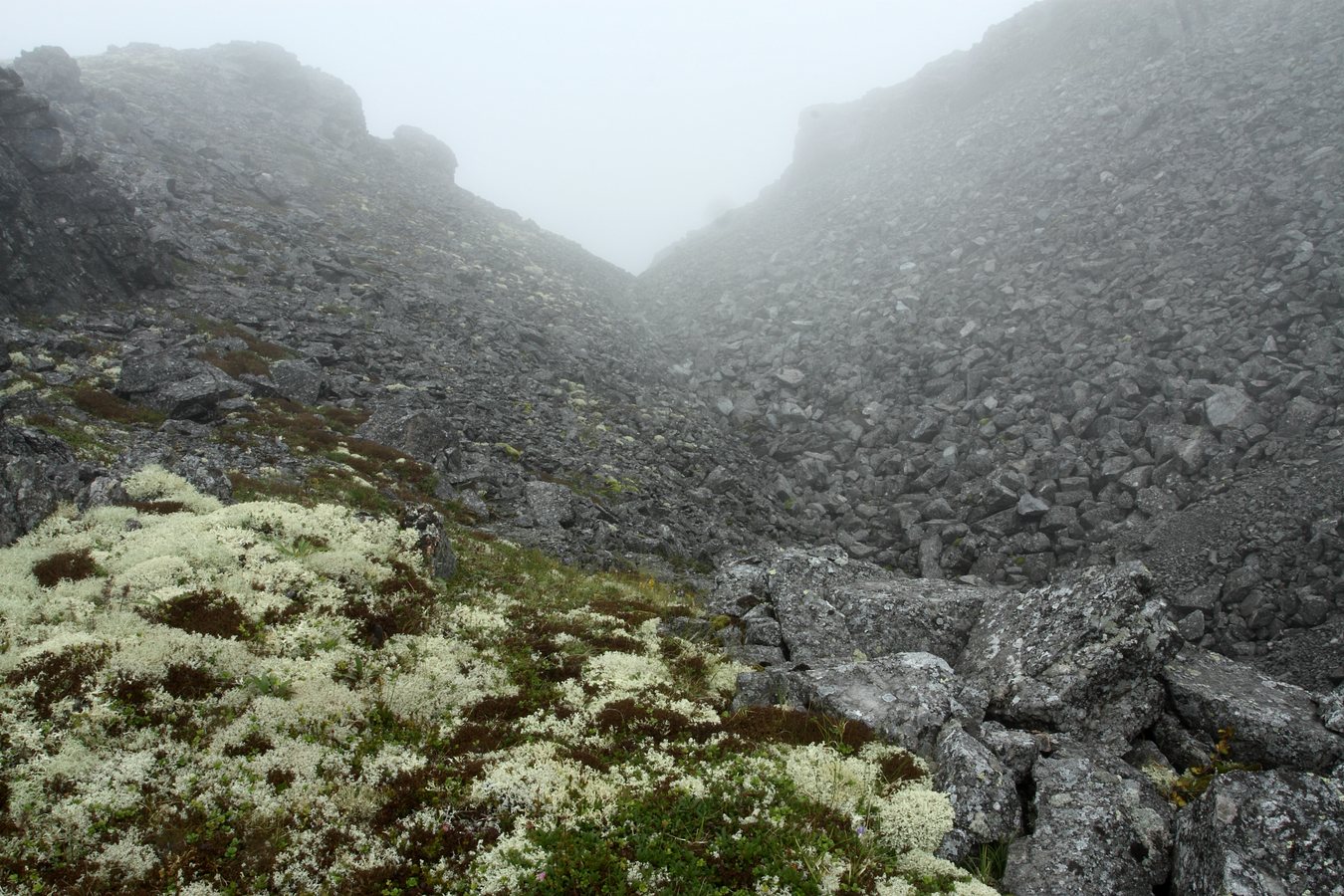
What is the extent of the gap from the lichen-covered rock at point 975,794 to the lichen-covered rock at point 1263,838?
189 centimetres

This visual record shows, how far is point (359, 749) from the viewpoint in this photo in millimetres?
9781

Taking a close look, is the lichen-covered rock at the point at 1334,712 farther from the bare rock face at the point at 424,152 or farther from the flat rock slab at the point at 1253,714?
the bare rock face at the point at 424,152

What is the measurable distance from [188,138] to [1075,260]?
215 feet

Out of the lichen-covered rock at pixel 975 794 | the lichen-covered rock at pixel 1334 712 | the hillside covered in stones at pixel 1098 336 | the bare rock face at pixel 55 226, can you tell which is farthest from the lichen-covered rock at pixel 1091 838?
the bare rock face at pixel 55 226

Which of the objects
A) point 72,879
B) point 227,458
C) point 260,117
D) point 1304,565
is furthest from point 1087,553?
point 260,117

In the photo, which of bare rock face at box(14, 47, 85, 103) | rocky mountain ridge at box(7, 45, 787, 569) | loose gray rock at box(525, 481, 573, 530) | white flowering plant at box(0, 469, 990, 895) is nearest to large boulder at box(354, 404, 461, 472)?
rocky mountain ridge at box(7, 45, 787, 569)

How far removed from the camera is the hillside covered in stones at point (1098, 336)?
22656mm

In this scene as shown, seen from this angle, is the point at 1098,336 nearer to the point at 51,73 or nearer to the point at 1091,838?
the point at 1091,838

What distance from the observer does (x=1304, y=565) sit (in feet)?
62.2

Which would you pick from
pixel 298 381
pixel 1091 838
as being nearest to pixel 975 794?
pixel 1091 838

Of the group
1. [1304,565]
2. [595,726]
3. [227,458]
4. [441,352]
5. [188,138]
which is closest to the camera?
[595,726]

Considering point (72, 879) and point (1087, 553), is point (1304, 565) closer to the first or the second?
point (1087, 553)

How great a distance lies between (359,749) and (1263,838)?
37.2 feet

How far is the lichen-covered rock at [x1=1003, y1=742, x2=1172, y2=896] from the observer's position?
26.8 feet
